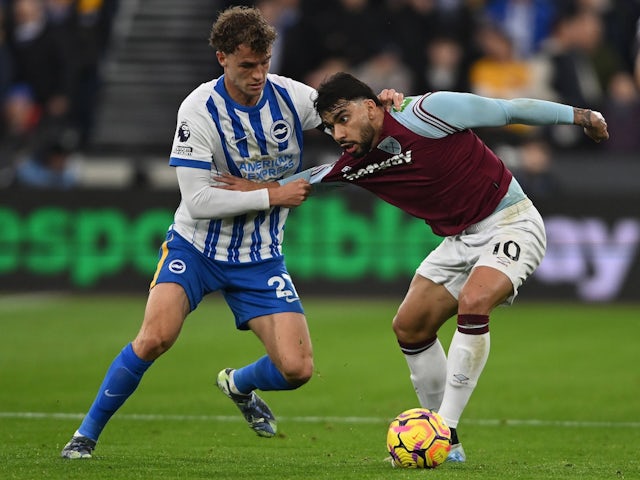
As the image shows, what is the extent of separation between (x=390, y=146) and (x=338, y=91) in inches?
18.2

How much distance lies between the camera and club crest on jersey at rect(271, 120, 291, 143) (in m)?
7.20

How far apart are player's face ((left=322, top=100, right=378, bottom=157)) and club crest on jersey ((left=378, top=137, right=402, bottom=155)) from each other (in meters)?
0.10

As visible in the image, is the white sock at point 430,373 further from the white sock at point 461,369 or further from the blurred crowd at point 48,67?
the blurred crowd at point 48,67

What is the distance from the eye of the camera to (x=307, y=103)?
7.30 metres

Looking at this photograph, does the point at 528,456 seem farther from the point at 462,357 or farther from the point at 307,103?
the point at 307,103

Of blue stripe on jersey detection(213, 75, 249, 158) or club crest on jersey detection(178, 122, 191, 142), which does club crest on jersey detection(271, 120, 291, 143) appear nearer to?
blue stripe on jersey detection(213, 75, 249, 158)

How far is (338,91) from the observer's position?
6805 millimetres

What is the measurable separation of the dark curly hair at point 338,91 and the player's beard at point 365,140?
167mm

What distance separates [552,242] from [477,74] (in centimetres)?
300

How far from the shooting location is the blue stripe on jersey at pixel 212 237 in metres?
7.27

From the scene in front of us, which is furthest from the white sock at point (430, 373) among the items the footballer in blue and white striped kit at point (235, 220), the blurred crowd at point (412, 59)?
the blurred crowd at point (412, 59)

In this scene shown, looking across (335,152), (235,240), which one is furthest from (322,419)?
(335,152)

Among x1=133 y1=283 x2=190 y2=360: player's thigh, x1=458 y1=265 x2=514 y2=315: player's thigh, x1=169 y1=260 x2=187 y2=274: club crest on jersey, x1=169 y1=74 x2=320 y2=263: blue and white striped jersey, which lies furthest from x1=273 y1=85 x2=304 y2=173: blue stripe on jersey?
x1=458 y1=265 x2=514 y2=315: player's thigh

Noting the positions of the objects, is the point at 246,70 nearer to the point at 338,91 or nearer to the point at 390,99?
the point at 338,91
